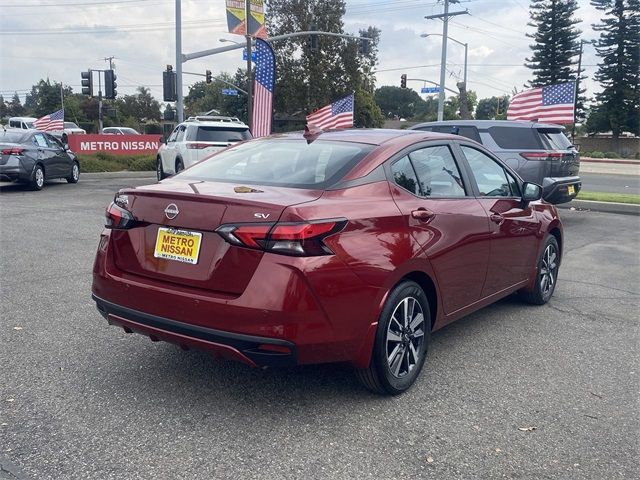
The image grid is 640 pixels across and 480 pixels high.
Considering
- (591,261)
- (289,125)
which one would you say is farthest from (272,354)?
(289,125)

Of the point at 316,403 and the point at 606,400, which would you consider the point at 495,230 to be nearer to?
the point at 606,400

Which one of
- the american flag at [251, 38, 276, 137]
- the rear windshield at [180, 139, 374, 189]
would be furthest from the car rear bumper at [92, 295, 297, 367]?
the american flag at [251, 38, 276, 137]

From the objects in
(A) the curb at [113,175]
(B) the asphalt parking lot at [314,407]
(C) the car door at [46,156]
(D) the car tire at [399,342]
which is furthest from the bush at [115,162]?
(D) the car tire at [399,342]

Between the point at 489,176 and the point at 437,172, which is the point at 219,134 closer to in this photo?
the point at 489,176

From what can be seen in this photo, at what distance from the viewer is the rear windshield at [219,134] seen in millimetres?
15414

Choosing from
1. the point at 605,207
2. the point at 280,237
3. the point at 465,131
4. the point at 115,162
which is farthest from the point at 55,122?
the point at 280,237

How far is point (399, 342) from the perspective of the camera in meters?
3.83

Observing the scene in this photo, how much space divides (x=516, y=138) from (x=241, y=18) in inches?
666

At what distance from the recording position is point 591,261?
8352 mm

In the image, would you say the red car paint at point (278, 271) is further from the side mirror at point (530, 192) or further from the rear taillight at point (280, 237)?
the side mirror at point (530, 192)

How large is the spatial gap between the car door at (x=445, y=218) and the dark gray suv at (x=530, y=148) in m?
6.27

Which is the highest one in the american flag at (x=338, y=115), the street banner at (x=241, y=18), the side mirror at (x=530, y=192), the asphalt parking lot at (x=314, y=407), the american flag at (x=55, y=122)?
the street banner at (x=241, y=18)

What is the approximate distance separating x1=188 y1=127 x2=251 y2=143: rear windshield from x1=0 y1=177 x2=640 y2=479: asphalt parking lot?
10.1 meters

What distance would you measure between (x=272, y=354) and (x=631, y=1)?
60.9 m
